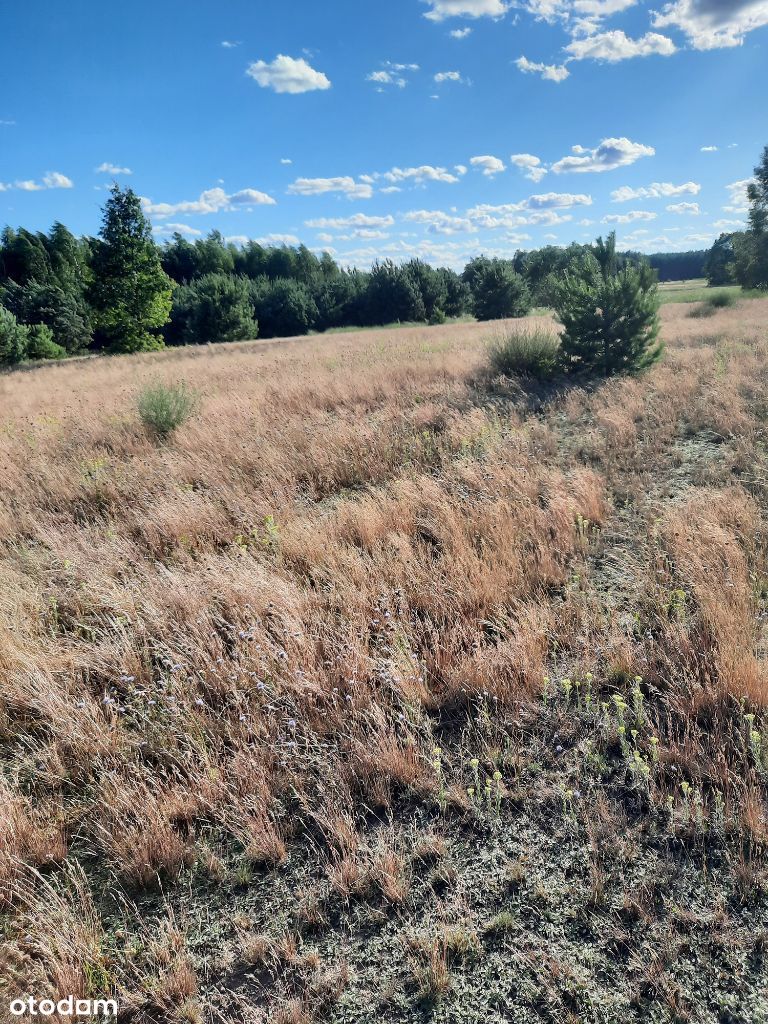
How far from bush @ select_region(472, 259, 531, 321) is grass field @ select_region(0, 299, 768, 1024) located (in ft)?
149

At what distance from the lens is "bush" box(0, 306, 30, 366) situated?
28.5 m

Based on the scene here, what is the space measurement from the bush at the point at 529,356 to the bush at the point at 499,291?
126 ft

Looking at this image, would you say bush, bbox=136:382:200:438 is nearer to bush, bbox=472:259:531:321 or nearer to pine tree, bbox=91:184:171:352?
pine tree, bbox=91:184:171:352

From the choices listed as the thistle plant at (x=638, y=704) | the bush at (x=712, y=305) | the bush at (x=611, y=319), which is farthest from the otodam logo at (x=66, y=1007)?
the bush at (x=712, y=305)

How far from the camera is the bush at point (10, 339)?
28.5 m

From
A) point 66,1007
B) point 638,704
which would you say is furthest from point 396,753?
point 66,1007

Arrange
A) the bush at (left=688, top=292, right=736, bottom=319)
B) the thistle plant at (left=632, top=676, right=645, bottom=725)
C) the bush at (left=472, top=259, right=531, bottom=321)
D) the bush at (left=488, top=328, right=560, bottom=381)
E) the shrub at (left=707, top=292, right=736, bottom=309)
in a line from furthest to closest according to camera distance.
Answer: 1. the bush at (left=472, top=259, right=531, bottom=321)
2. the shrub at (left=707, top=292, right=736, bottom=309)
3. the bush at (left=688, top=292, right=736, bottom=319)
4. the bush at (left=488, top=328, right=560, bottom=381)
5. the thistle plant at (left=632, top=676, right=645, bottom=725)

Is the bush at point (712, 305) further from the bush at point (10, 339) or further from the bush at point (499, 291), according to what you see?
the bush at point (10, 339)

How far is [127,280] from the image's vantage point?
97.1 feet

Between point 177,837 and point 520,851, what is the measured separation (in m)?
1.42

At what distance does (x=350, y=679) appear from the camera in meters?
2.70

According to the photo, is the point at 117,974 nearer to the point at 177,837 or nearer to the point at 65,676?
the point at 177,837

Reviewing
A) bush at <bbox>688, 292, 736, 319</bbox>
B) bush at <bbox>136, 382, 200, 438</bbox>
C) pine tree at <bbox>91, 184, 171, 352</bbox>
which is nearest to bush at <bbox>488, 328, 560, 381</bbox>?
bush at <bbox>136, 382, 200, 438</bbox>

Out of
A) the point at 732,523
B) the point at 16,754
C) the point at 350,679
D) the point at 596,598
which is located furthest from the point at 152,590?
the point at 732,523
